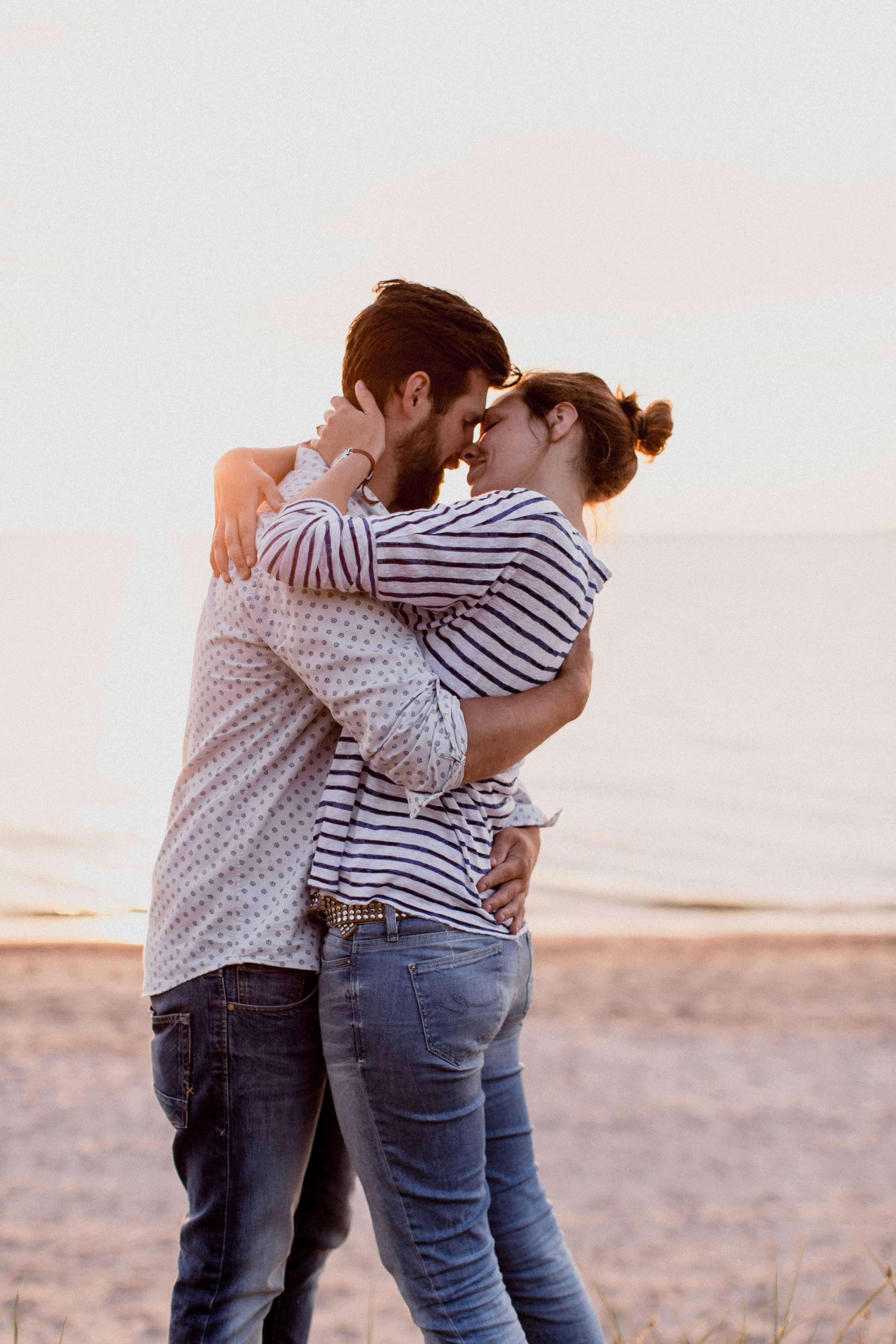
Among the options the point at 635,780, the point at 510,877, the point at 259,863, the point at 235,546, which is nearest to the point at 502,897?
the point at 510,877

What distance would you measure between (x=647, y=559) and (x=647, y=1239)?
434 feet

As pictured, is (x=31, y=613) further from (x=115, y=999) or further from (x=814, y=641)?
(x=115, y=999)

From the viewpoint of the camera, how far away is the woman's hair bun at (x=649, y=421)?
2227 millimetres

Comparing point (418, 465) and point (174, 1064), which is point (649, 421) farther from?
point (174, 1064)

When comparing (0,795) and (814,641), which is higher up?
(814,641)

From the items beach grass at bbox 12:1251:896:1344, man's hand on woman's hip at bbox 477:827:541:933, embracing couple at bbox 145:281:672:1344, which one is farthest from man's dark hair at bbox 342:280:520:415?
beach grass at bbox 12:1251:896:1344

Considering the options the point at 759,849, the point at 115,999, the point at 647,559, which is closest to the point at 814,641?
the point at 759,849

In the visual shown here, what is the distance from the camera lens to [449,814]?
176cm

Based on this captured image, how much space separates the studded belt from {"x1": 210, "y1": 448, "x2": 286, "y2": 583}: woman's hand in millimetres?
501

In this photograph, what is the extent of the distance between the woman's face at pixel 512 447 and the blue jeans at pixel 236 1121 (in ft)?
3.03

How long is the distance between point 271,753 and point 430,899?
1.10ft

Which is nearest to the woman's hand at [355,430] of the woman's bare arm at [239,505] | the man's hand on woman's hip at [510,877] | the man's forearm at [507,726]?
the woman's bare arm at [239,505]

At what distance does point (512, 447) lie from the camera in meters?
2.12

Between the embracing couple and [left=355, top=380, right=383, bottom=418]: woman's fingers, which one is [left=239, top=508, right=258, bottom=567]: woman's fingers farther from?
[left=355, top=380, right=383, bottom=418]: woman's fingers
